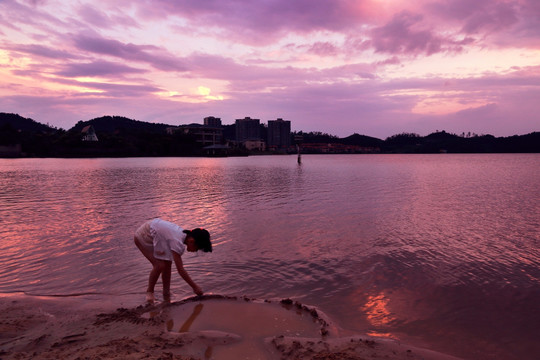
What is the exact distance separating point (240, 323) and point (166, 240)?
203cm

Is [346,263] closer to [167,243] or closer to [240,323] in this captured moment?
[240,323]

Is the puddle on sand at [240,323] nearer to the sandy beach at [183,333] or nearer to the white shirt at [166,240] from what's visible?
the sandy beach at [183,333]

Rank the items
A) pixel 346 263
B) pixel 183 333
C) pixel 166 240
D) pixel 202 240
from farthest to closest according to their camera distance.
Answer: pixel 346 263 → pixel 166 240 → pixel 202 240 → pixel 183 333

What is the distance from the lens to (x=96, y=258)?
32.9 feet

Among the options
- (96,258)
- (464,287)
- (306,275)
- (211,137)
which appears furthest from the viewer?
(211,137)

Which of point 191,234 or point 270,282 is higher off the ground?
point 191,234

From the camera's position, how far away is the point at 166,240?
6.43 metres

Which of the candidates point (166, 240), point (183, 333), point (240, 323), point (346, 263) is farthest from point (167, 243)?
point (346, 263)

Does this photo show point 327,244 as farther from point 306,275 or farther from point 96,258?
point 96,258

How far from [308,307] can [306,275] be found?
82.8 inches

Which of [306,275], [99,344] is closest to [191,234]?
[99,344]

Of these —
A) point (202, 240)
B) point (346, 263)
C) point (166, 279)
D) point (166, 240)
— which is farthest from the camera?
point (346, 263)

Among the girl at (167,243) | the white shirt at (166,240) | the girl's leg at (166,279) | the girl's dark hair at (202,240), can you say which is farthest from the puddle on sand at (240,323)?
the girl's dark hair at (202,240)

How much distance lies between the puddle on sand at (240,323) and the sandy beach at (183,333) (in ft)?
0.05
